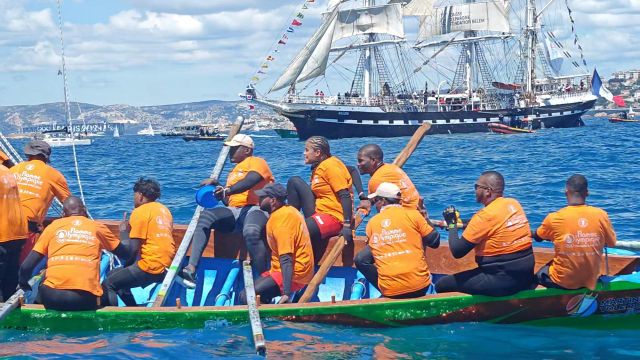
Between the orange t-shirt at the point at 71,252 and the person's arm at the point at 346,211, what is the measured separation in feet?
8.92

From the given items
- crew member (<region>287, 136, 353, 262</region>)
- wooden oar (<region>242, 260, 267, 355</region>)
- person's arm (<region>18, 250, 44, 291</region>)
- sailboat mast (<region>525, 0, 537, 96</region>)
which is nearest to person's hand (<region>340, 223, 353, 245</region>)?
crew member (<region>287, 136, 353, 262</region>)

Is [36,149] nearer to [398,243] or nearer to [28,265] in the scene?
[28,265]

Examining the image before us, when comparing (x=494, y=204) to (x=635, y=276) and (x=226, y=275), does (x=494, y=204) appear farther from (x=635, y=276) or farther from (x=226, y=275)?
(x=226, y=275)

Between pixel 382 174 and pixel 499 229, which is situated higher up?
pixel 382 174

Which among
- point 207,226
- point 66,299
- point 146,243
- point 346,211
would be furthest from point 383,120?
point 66,299

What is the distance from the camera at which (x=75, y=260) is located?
27.4 feet

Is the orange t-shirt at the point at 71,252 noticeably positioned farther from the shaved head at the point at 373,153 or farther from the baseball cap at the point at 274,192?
the shaved head at the point at 373,153

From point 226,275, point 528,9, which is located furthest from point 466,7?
point 226,275

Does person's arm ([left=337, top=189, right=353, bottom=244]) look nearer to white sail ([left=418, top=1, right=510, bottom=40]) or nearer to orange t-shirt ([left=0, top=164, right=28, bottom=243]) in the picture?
orange t-shirt ([left=0, top=164, right=28, bottom=243])

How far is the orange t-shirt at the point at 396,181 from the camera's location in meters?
9.32

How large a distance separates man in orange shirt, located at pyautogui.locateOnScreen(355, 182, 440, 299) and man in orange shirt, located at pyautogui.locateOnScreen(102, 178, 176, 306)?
2348mm

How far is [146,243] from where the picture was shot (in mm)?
9242

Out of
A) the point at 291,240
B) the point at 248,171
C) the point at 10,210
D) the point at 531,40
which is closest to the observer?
the point at 291,240

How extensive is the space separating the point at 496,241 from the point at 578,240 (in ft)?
2.58
